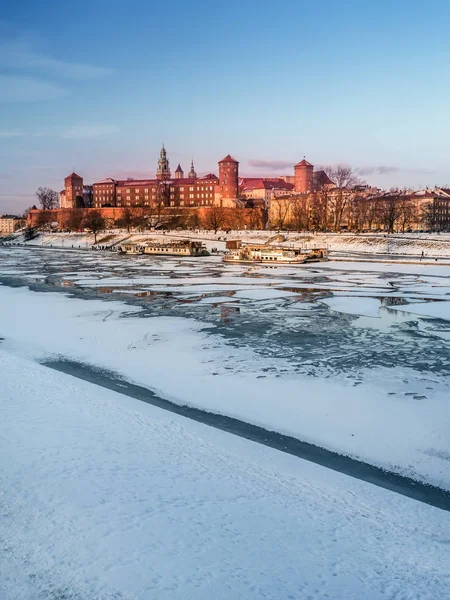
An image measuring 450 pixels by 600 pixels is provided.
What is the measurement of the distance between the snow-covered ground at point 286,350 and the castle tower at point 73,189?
387 feet

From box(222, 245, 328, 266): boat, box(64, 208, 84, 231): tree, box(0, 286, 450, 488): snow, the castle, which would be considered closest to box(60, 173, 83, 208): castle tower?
the castle

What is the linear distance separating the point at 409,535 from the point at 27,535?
3.98 m

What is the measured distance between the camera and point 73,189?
5527 inches

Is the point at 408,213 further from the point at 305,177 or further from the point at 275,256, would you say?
the point at 305,177

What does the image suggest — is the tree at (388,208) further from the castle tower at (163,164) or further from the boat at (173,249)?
the castle tower at (163,164)

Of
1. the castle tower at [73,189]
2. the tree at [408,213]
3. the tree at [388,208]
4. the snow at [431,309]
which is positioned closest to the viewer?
the snow at [431,309]

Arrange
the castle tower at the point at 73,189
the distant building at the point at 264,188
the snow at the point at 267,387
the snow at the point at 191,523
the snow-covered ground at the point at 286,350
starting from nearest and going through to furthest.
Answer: the snow at the point at 191,523, the snow at the point at 267,387, the snow-covered ground at the point at 286,350, the distant building at the point at 264,188, the castle tower at the point at 73,189

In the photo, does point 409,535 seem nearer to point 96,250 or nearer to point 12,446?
point 12,446

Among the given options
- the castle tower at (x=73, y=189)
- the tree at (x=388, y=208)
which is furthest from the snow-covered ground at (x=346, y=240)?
the castle tower at (x=73, y=189)

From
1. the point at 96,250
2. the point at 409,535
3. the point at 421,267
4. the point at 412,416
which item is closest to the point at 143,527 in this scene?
the point at 409,535

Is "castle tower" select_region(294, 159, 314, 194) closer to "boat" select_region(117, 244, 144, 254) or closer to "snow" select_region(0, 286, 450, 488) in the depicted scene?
"boat" select_region(117, 244, 144, 254)

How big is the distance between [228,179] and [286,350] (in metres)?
115

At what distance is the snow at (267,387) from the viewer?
28.6 feet

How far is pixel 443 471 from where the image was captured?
7.78m
